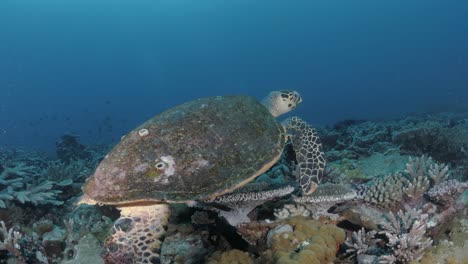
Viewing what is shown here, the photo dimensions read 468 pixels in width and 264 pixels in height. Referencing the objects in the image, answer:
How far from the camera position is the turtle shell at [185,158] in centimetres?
273

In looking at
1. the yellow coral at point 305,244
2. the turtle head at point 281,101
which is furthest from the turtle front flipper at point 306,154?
the turtle head at point 281,101

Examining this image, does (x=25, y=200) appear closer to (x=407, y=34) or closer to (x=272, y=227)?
(x=272, y=227)

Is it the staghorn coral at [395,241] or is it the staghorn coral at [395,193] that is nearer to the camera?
the staghorn coral at [395,241]

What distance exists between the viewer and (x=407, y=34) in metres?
125

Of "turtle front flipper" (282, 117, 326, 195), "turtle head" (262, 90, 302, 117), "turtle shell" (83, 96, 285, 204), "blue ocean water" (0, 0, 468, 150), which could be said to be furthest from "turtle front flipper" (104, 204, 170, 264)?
"blue ocean water" (0, 0, 468, 150)

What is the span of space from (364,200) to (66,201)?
4966 mm

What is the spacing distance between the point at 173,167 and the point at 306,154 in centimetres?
188

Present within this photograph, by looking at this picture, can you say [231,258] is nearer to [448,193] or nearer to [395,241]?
[395,241]

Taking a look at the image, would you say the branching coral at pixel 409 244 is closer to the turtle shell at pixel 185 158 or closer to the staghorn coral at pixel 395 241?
the staghorn coral at pixel 395 241

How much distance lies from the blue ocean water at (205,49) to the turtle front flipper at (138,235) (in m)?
71.6

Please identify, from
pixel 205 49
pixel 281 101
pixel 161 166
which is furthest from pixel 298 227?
pixel 205 49

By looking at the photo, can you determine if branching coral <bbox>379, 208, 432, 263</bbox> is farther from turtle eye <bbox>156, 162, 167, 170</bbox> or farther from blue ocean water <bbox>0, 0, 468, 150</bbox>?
blue ocean water <bbox>0, 0, 468, 150</bbox>

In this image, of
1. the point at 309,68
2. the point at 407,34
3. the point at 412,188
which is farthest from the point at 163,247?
the point at 407,34

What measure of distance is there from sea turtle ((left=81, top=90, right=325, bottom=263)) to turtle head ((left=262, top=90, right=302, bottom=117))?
177 cm
